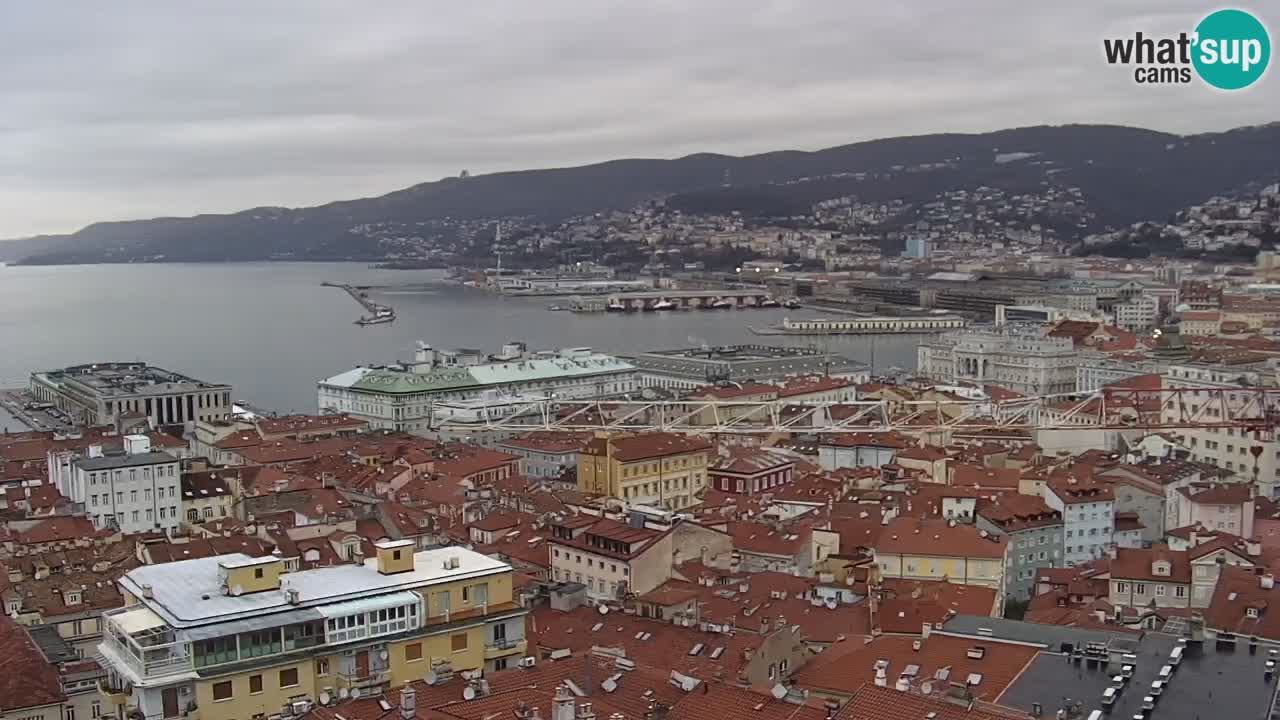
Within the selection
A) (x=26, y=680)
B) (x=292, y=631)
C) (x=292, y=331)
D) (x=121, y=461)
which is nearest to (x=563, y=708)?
(x=292, y=631)

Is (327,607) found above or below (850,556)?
above

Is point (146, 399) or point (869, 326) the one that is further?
point (869, 326)

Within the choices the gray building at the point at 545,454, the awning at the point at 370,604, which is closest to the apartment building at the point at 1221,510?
the gray building at the point at 545,454

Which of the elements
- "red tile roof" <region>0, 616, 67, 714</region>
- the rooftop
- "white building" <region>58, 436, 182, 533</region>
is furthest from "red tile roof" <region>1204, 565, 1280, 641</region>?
the rooftop

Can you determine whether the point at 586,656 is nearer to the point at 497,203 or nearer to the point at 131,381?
the point at 131,381

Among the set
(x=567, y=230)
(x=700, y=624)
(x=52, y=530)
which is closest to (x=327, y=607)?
(x=700, y=624)

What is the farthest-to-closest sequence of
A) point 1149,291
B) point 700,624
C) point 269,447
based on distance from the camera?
point 1149,291 → point 269,447 → point 700,624

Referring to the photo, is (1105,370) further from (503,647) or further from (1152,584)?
(503,647)
